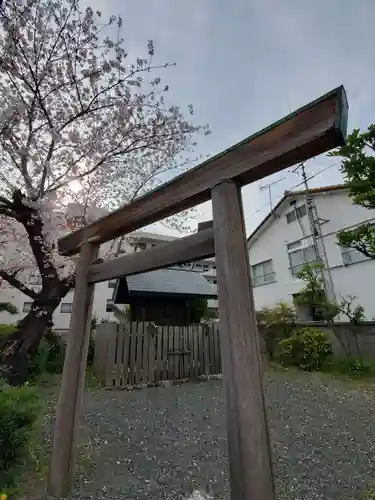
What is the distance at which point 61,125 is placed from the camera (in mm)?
5270

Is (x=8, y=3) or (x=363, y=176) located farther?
(x=363, y=176)

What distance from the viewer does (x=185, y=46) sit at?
4.83 metres

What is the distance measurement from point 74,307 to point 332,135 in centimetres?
264

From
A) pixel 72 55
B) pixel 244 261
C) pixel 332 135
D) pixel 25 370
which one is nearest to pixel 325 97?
pixel 332 135

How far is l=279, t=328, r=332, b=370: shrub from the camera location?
298 inches

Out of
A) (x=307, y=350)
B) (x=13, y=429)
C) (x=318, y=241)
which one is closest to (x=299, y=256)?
(x=318, y=241)

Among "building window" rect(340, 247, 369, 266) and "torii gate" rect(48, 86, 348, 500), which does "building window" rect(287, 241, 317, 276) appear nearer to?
"building window" rect(340, 247, 369, 266)

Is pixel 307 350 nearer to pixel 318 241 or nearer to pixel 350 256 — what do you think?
pixel 350 256

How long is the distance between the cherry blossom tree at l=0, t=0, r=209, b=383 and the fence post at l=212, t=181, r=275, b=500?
4.30 m

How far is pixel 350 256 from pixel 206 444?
10443mm

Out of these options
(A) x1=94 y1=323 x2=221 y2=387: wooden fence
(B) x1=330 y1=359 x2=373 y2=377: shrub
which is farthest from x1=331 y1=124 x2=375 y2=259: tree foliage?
(A) x1=94 y1=323 x2=221 y2=387: wooden fence

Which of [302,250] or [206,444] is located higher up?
[302,250]

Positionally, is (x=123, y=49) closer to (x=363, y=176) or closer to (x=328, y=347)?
(x=363, y=176)

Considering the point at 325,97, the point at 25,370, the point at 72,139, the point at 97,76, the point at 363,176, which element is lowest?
the point at 25,370
